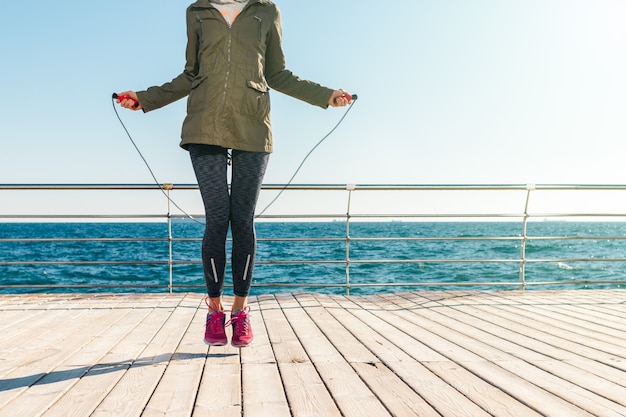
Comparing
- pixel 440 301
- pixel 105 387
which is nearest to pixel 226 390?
pixel 105 387

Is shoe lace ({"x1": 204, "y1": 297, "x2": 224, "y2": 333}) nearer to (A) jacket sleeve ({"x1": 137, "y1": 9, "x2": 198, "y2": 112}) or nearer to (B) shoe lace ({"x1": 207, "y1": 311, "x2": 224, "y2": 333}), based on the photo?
(B) shoe lace ({"x1": 207, "y1": 311, "x2": 224, "y2": 333})

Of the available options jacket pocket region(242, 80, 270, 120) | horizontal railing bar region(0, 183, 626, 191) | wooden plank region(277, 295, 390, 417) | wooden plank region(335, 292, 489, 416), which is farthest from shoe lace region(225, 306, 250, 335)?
horizontal railing bar region(0, 183, 626, 191)

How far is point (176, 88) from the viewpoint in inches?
86.5

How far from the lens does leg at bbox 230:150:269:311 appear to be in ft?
6.93

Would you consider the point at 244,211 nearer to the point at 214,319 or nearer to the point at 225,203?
the point at 225,203

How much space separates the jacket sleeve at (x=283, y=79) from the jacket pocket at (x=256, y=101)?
0.43 ft

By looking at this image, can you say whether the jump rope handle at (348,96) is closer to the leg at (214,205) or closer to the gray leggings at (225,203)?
the gray leggings at (225,203)

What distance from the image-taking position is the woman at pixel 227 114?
206cm

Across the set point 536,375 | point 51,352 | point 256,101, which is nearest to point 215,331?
point 51,352

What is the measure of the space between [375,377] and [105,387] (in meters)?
0.77

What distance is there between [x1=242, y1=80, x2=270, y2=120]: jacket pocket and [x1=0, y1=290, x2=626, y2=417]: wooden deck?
2.85 ft

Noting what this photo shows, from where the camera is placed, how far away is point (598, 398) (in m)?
1.48

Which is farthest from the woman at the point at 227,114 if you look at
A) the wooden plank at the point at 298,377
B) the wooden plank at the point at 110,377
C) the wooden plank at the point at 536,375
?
the wooden plank at the point at 536,375

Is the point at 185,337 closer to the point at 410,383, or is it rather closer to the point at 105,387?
the point at 105,387
